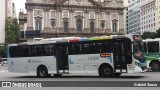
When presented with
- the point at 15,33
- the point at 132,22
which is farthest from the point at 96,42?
the point at 132,22

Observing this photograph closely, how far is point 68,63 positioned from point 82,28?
226ft

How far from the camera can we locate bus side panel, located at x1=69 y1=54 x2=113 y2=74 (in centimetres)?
2222

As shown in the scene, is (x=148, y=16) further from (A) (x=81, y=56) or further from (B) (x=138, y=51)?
(B) (x=138, y=51)

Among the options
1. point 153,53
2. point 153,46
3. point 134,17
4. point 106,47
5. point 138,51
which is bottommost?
point 153,53

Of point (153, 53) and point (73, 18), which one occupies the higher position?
point (73, 18)

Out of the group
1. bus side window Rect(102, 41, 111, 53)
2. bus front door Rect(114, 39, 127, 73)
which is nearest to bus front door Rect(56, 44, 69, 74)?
bus side window Rect(102, 41, 111, 53)

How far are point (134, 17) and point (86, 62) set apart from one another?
150229 millimetres

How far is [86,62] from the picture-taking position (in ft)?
74.9

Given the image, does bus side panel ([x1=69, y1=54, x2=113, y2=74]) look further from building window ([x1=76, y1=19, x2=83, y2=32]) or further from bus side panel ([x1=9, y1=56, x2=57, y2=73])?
building window ([x1=76, y1=19, x2=83, y2=32])

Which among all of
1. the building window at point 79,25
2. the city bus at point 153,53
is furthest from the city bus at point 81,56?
the building window at point 79,25

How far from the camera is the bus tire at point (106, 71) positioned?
21.6 m

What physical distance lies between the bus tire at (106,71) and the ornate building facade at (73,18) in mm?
64567

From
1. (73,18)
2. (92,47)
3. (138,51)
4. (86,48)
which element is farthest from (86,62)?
(73,18)

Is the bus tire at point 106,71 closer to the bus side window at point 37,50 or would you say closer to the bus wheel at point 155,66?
the bus side window at point 37,50
